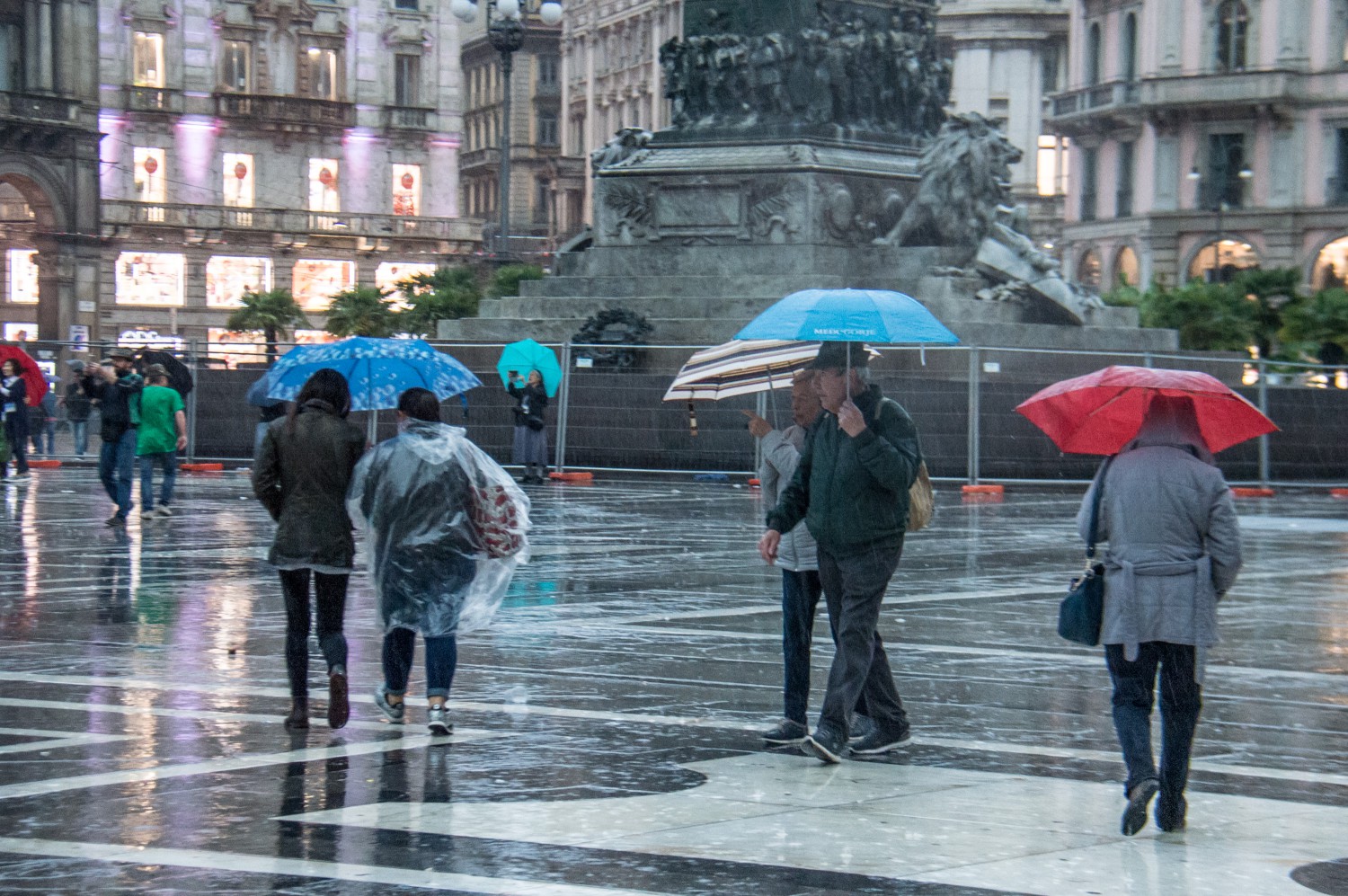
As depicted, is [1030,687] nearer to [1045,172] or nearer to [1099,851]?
[1099,851]

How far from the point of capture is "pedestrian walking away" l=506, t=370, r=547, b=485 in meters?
28.0

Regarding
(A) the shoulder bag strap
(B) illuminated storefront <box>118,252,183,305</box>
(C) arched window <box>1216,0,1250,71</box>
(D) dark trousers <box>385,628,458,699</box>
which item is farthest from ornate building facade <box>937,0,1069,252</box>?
(A) the shoulder bag strap

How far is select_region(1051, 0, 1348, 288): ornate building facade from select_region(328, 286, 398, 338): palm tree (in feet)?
78.3

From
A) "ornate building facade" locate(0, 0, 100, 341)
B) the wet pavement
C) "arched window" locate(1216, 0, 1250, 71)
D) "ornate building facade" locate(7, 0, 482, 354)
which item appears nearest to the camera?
the wet pavement

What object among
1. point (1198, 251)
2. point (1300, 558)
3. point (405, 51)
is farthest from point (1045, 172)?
point (1300, 558)

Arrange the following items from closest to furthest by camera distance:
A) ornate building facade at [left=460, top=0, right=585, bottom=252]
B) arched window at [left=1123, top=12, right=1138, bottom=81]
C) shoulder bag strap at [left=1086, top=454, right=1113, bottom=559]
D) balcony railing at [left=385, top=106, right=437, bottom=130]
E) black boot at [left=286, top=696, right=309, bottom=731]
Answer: shoulder bag strap at [left=1086, top=454, right=1113, bottom=559], black boot at [left=286, top=696, right=309, bottom=731], arched window at [left=1123, top=12, right=1138, bottom=81], balcony railing at [left=385, top=106, right=437, bottom=130], ornate building facade at [left=460, top=0, right=585, bottom=252]

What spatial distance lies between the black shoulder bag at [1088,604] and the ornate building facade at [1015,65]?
81393 mm

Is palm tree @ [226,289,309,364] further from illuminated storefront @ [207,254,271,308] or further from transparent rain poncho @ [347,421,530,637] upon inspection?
transparent rain poncho @ [347,421,530,637]

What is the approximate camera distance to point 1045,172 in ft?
295

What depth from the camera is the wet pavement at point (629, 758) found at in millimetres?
7008

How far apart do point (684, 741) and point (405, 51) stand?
7546cm

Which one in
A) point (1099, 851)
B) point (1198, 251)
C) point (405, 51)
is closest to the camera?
point (1099, 851)

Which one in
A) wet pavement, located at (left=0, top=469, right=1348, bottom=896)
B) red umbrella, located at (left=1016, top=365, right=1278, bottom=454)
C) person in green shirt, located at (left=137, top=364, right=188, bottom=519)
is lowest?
wet pavement, located at (left=0, top=469, right=1348, bottom=896)

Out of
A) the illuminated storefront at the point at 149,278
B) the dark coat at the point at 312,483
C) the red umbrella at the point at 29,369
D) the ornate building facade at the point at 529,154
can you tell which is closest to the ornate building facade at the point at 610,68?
the ornate building facade at the point at 529,154
